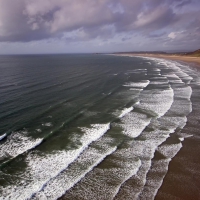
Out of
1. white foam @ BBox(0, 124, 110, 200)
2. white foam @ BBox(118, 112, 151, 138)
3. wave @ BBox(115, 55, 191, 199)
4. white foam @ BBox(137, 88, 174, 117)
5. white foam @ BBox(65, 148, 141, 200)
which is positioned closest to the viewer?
white foam @ BBox(65, 148, 141, 200)

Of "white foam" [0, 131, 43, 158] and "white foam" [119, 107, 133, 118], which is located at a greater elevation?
"white foam" [0, 131, 43, 158]

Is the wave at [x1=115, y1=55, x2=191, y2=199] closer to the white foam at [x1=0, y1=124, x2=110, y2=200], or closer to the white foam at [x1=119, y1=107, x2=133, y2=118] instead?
the white foam at [x1=119, y1=107, x2=133, y2=118]

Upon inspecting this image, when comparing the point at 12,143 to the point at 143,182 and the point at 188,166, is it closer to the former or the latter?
the point at 143,182

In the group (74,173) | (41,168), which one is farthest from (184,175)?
(41,168)

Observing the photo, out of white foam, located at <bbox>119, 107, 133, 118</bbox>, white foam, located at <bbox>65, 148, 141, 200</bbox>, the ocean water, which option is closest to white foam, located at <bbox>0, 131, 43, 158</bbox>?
the ocean water

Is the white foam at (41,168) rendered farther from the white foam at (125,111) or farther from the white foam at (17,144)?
the white foam at (125,111)

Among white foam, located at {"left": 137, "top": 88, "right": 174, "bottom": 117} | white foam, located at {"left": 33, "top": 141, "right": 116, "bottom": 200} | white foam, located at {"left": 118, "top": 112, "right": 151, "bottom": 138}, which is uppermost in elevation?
white foam, located at {"left": 33, "top": 141, "right": 116, "bottom": 200}

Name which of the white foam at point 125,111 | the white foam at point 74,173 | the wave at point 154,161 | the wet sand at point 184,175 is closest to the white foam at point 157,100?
the wave at point 154,161

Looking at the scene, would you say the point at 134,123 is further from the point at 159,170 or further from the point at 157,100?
the point at 157,100

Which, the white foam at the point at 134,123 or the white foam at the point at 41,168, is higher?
the white foam at the point at 41,168

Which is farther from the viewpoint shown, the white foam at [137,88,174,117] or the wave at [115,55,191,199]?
the white foam at [137,88,174,117]
